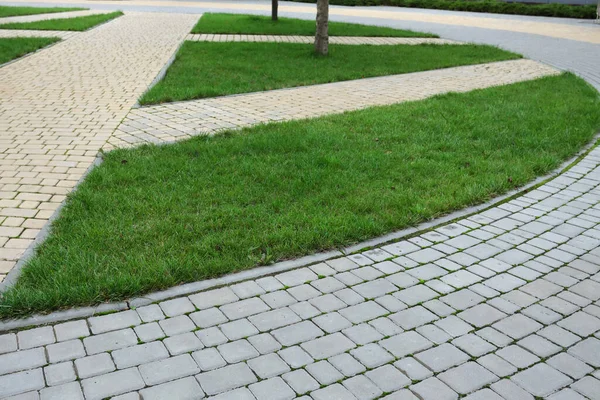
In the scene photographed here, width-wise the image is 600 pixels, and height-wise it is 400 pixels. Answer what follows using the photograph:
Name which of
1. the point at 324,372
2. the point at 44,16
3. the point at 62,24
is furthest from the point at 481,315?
the point at 44,16

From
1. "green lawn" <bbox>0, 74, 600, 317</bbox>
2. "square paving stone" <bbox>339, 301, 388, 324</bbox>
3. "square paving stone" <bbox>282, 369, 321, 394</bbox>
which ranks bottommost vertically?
"square paving stone" <bbox>282, 369, 321, 394</bbox>

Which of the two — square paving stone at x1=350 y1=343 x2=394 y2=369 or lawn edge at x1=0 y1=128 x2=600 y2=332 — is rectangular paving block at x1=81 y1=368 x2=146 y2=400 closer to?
lawn edge at x1=0 y1=128 x2=600 y2=332

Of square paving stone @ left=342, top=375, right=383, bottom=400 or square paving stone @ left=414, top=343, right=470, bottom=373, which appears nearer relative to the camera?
square paving stone @ left=342, top=375, right=383, bottom=400

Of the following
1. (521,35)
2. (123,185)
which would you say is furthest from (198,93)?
(521,35)

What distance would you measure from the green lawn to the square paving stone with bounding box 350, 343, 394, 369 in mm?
1142

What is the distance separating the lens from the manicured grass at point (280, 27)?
1716 cm

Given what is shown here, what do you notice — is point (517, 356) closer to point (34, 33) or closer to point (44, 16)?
point (34, 33)

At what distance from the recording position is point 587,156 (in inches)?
265

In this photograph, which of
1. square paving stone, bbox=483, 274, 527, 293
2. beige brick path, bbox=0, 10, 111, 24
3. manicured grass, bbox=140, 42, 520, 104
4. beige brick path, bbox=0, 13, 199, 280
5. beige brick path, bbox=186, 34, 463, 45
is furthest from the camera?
beige brick path, bbox=0, 10, 111, 24

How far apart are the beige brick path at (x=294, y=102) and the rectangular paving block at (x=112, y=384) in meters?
4.09

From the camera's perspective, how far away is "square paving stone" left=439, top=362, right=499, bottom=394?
116 inches

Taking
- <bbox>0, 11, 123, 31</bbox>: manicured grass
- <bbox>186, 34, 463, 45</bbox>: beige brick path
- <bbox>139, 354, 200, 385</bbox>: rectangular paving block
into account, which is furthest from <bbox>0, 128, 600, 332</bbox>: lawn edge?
<bbox>0, 11, 123, 31</bbox>: manicured grass

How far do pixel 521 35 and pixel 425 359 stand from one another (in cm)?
1810

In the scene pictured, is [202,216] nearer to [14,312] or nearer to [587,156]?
[14,312]
